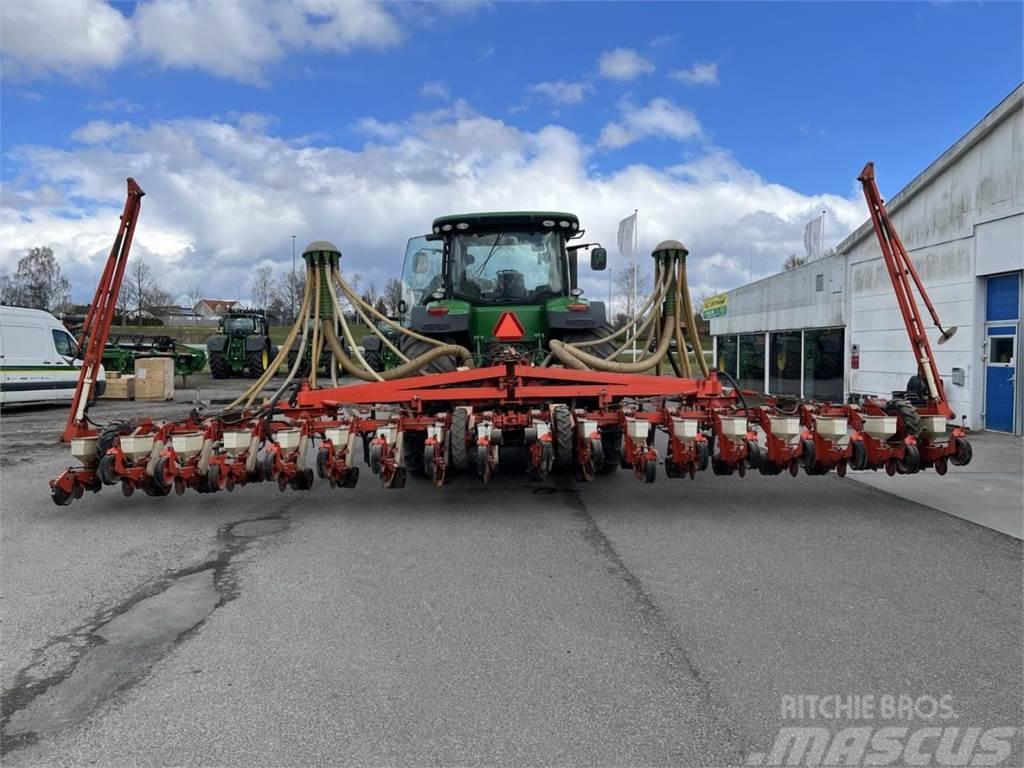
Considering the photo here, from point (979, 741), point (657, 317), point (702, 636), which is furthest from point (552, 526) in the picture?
point (979, 741)

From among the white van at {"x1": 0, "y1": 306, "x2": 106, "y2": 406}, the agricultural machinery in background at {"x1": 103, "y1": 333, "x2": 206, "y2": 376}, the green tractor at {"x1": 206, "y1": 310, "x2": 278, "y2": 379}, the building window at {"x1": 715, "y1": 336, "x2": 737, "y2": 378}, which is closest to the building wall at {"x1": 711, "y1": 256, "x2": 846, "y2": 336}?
the building window at {"x1": 715, "y1": 336, "x2": 737, "y2": 378}

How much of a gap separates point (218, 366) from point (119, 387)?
6106mm

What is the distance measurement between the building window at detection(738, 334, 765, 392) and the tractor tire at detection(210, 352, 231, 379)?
17.1 m

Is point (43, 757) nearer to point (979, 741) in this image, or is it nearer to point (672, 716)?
point (672, 716)

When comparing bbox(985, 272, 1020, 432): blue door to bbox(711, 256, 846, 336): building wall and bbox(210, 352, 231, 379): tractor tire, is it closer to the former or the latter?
bbox(711, 256, 846, 336): building wall

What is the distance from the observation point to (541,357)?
26.6 feet

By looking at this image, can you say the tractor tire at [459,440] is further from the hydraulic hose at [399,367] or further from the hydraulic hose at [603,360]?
the hydraulic hose at [603,360]

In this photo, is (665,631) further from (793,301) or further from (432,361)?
(793,301)

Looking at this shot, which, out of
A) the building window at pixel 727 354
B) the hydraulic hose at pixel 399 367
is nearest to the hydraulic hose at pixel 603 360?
Answer: the hydraulic hose at pixel 399 367

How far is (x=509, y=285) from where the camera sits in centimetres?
857

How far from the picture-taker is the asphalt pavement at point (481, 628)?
294 centimetres

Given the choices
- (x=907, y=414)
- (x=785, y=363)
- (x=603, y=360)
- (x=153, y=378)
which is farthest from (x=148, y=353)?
(x=907, y=414)

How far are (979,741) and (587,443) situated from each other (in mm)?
3665
